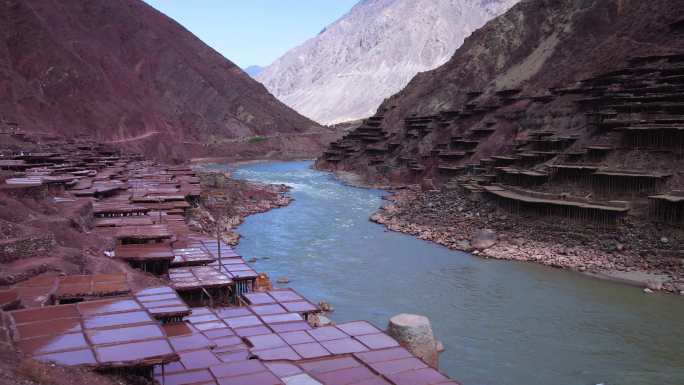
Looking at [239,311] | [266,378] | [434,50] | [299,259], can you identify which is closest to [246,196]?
[299,259]

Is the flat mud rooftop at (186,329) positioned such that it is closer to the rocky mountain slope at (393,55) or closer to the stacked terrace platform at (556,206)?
the stacked terrace platform at (556,206)

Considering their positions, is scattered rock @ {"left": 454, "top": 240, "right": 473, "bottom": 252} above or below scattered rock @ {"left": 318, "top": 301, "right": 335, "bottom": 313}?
above

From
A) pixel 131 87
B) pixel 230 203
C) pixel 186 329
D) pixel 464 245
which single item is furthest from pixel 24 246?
pixel 131 87

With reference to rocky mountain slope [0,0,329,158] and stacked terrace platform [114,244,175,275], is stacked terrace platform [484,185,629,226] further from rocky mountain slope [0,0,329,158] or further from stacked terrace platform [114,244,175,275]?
rocky mountain slope [0,0,329,158]

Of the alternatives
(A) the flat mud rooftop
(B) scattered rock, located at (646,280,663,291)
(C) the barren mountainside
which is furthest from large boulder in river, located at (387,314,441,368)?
(C) the barren mountainside

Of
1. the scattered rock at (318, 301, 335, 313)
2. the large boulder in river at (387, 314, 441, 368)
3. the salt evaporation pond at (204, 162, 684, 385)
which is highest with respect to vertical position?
the large boulder in river at (387, 314, 441, 368)

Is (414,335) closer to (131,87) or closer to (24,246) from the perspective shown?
(24,246)

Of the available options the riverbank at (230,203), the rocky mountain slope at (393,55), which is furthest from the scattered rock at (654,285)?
the rocky mountain slope at (393,55)

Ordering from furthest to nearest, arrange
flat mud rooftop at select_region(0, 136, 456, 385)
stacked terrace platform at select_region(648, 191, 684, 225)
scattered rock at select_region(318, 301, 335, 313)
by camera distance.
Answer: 1. stacked terrace platform at select_region(648, 191, 684, 225)
2. scattered rock at select_region(318, 301, 335, 313)
3. flat mud rooftop at select_region(0, 136, 456, 385)

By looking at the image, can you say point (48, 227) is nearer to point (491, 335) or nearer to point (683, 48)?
point (491, 335)
